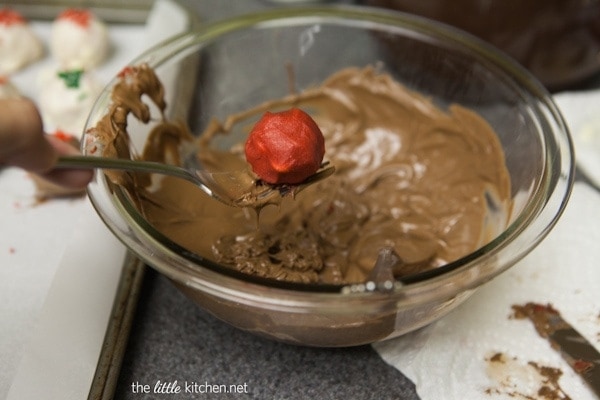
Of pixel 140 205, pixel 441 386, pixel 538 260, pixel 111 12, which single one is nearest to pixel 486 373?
pixel 441 386

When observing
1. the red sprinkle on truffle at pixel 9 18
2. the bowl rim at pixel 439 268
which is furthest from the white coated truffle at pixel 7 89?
the bowl rim at pixel 439 268

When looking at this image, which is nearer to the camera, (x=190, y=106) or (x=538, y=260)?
(x=538, y=260)

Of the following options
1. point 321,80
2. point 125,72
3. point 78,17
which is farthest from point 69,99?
point 321,80

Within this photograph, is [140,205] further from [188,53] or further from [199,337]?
[188,53]

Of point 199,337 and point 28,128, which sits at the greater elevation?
point 28,128

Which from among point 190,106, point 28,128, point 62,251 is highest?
point 28,128

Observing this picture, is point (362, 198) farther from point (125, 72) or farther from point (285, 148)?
point (125, 72)

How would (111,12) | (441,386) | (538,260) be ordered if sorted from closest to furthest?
(441,386), (538,260), (111,12)
